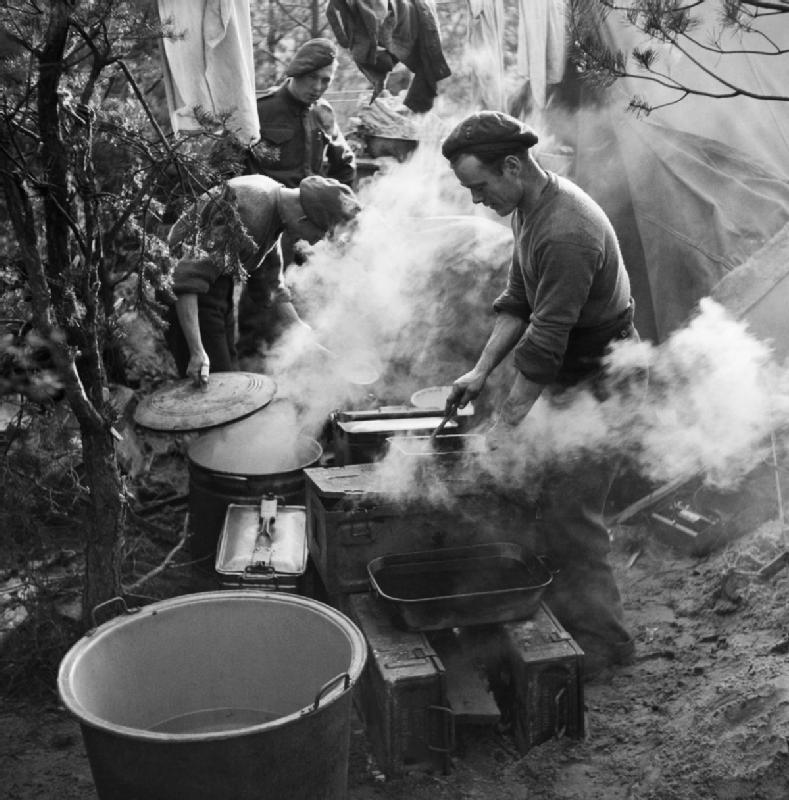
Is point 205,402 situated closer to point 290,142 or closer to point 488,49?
point 290,142

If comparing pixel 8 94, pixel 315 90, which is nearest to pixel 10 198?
pixel 8 94

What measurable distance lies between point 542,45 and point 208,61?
3.98 metres

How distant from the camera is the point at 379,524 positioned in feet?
15.5

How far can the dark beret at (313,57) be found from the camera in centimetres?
779

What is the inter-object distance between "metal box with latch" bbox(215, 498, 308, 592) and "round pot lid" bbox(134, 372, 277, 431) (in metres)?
0.68

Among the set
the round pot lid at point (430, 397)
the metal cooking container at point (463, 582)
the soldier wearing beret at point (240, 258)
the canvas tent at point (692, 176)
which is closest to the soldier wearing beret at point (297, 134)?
the soldier wearing beret at point (240, 258)

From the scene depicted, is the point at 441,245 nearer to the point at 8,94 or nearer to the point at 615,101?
the point at 615,101

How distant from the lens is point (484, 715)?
13.9 ft

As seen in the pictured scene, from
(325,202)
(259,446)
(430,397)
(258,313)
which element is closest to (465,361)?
(430,397)

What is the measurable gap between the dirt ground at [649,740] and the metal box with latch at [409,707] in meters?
0.09

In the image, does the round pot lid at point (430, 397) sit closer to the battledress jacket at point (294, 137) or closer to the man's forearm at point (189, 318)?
the man's forearm at point (189, 318)

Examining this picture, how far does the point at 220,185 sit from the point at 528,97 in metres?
6.67

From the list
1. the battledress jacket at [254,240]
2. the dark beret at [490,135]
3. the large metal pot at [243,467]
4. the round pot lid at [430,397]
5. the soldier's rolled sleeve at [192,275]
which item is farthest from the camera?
the round pot lid at [430,397]

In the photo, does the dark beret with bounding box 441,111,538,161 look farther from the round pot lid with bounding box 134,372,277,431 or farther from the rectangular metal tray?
the round pot lid with bounding box 134,372,277,431
